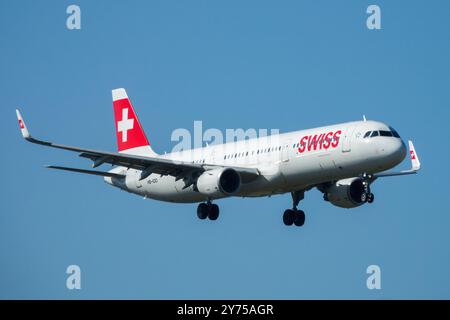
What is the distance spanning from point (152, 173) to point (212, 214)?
15.1ft

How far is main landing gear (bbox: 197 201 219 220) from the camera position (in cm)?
7419

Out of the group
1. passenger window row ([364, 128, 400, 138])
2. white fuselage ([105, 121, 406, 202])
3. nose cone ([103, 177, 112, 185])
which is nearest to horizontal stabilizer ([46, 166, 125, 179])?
nose cone ([103, 177, 112, 185])

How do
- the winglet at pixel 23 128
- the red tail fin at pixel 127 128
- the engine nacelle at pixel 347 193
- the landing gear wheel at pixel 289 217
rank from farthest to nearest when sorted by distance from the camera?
the red tail fin at pixel 127 128 → the landing gear wheel at pixel 289 217 → the engine nacelle at pixel 347 193 → the winglet at pixel 23 128

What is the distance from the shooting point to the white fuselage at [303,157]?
67750 millimetres

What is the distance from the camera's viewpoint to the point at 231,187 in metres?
71.9

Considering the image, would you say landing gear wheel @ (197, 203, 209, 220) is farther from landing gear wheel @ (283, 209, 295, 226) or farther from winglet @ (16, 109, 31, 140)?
winglet @ (16, 109, 31, 140)

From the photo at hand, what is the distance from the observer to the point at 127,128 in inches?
3420

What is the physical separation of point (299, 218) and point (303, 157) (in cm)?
821

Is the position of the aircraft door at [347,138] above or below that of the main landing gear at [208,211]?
above

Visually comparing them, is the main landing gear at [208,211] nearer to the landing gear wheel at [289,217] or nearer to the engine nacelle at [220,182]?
the engine nacelle at [220,182]

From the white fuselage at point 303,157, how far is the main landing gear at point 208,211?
2.29 ft

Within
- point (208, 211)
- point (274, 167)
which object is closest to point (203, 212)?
point (208, 211)

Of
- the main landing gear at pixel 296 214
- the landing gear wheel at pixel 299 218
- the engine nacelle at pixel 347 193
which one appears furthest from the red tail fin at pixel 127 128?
the engine nacelle at pixel 347 193
